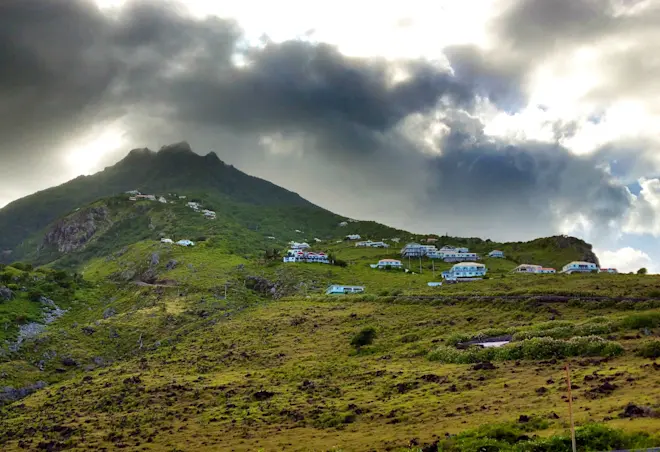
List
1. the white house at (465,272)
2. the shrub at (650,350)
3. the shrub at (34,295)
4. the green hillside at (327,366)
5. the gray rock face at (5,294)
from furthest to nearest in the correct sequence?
the white house at (465,272) → the shrub at (34,295) → the gray rock face at (5,294) → the shrub at (650,350) → the green hillside at (327,366)

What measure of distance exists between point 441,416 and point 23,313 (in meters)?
113

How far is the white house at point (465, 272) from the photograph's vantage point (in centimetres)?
17900

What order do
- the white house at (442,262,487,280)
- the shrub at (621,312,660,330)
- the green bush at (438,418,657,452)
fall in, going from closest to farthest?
the green bush at (438,418,657,452), the shrub at (621,312,660,330), the white house at (442,262,487,280)

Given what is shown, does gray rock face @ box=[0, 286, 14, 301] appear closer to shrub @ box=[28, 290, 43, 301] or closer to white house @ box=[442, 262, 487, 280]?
shrub @ box=[28, 290, 43, 301]

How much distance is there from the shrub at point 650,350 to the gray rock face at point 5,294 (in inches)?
5442

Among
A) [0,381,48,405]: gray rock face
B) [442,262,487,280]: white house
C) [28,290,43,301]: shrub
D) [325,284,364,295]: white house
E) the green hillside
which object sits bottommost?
[0,381,48,405]: gray rock face

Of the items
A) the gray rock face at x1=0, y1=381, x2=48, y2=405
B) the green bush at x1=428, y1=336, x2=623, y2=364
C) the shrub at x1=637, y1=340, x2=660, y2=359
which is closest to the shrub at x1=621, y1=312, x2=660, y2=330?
the green bush at x1=428, y1=336, x2=623, y2=364

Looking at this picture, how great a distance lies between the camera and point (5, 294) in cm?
13188

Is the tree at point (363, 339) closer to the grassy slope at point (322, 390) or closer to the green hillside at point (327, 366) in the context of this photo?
the green hillside at point (327, 366)

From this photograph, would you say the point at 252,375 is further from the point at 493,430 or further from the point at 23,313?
the point at 23,313

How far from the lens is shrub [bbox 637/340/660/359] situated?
188ft

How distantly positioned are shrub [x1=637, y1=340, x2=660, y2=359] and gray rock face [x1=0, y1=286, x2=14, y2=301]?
5442 inches

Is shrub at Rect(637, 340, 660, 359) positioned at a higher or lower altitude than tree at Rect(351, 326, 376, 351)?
higher

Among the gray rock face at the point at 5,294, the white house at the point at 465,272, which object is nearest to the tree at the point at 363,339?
the white house at the point at 465,272
